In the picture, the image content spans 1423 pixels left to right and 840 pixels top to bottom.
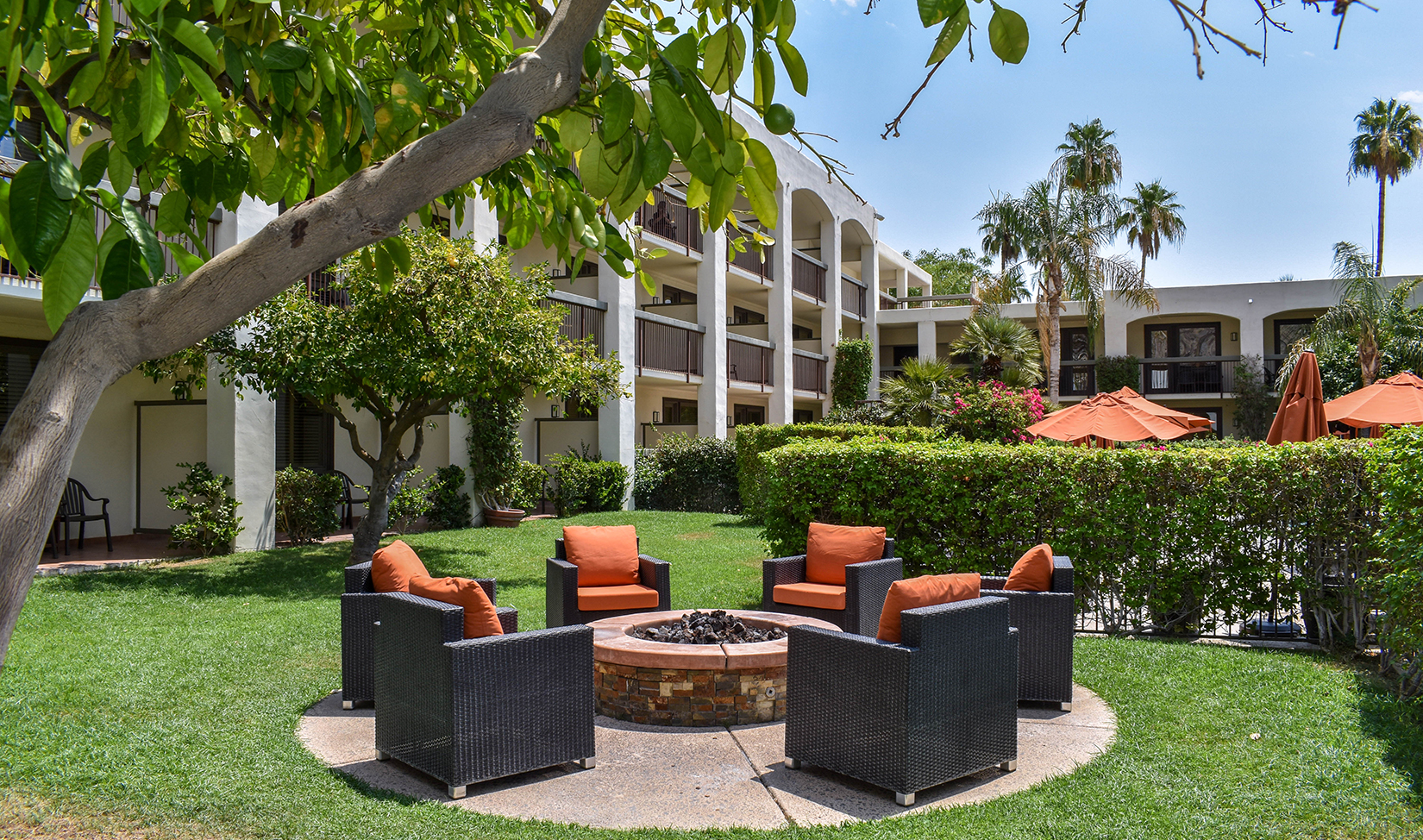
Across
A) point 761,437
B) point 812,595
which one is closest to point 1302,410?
point 812,595

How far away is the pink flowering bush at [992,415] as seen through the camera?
17.4 metres

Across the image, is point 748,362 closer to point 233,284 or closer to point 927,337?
point 927,337

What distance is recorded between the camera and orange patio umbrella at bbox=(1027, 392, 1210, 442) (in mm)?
13281

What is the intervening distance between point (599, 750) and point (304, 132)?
3.64 metres

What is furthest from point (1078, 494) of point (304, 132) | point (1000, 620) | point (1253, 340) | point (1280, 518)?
point (1253, 340)

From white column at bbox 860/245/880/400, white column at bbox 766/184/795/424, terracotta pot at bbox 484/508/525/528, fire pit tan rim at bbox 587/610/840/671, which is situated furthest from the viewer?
white column at bbox 860/245/880/400

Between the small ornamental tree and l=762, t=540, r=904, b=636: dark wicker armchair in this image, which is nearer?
l=762, t=540, r=904, b=636: dark wicker armchair

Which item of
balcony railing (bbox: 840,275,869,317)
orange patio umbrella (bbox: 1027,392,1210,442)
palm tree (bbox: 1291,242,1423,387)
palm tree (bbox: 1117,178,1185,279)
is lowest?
Answer: orange patio umbrella (bbox: 1027,392,1210,442)

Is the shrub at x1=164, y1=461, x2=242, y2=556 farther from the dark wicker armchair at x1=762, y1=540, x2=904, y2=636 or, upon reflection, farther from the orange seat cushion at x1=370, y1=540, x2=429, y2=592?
the dark wicker armchair at x1=762, y1=540, x2=904, y2=636

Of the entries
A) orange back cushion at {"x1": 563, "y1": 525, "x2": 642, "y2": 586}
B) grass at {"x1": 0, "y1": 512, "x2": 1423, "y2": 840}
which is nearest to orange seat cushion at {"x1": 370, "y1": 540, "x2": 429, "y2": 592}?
grass at {"x1": 0, "y1": 512, "x2": 1423, "y2": 840}

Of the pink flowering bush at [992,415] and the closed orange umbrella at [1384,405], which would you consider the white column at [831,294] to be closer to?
the pink flowering bush at [992,415]

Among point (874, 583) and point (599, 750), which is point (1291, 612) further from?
point (599, 750)

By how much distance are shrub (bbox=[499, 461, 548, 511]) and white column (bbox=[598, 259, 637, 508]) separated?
1785 mm

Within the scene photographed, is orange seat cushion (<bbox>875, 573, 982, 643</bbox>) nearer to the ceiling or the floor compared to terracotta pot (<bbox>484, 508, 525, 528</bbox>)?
nearer to the ceiling
